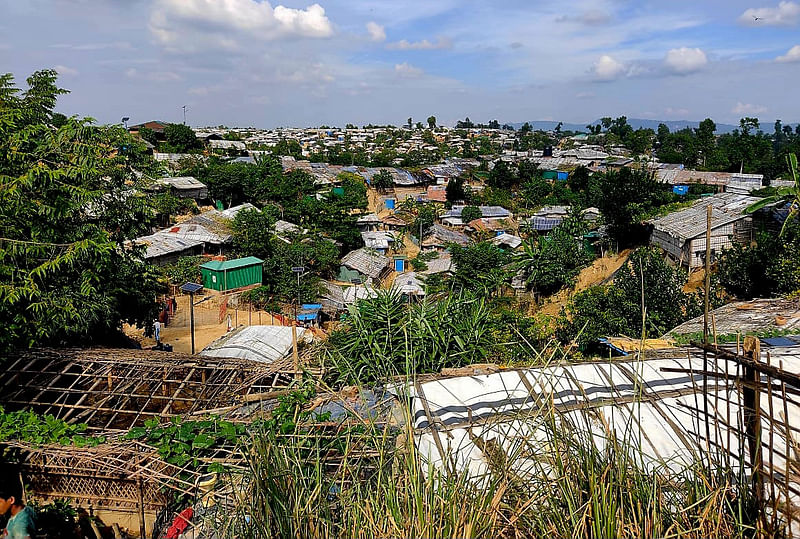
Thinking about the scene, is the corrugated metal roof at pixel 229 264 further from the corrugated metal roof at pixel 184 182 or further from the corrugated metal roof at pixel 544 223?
the corrugated metal roof at pixel 544 223

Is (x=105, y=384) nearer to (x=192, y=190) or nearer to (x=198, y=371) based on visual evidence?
(x=198, y=371)

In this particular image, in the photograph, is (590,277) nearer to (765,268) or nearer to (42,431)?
(765,268)

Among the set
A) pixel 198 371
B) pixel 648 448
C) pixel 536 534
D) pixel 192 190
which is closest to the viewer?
pixel 536 534

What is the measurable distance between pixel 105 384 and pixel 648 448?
198 inches

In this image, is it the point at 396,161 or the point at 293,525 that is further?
the point at 396,161

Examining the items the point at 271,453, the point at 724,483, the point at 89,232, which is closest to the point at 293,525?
the point at 271,453

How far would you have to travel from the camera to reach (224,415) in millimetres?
4512

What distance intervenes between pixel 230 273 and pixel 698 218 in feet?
46.3

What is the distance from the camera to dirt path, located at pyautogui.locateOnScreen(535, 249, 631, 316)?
1755cm

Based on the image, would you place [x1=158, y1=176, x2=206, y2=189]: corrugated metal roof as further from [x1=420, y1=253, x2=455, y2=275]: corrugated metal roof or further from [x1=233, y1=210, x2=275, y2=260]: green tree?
[x1=420, y1=253, x2=455, y2=275]: corrugated metal roof

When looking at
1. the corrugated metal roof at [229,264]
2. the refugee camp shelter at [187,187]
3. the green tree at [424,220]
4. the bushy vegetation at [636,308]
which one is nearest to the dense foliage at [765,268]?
the bushy vegetation at [636,308]

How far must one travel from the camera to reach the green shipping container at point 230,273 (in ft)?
59.1

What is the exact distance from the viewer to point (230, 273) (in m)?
18.0

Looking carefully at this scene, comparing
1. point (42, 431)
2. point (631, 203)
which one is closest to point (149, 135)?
point (631, 203)
